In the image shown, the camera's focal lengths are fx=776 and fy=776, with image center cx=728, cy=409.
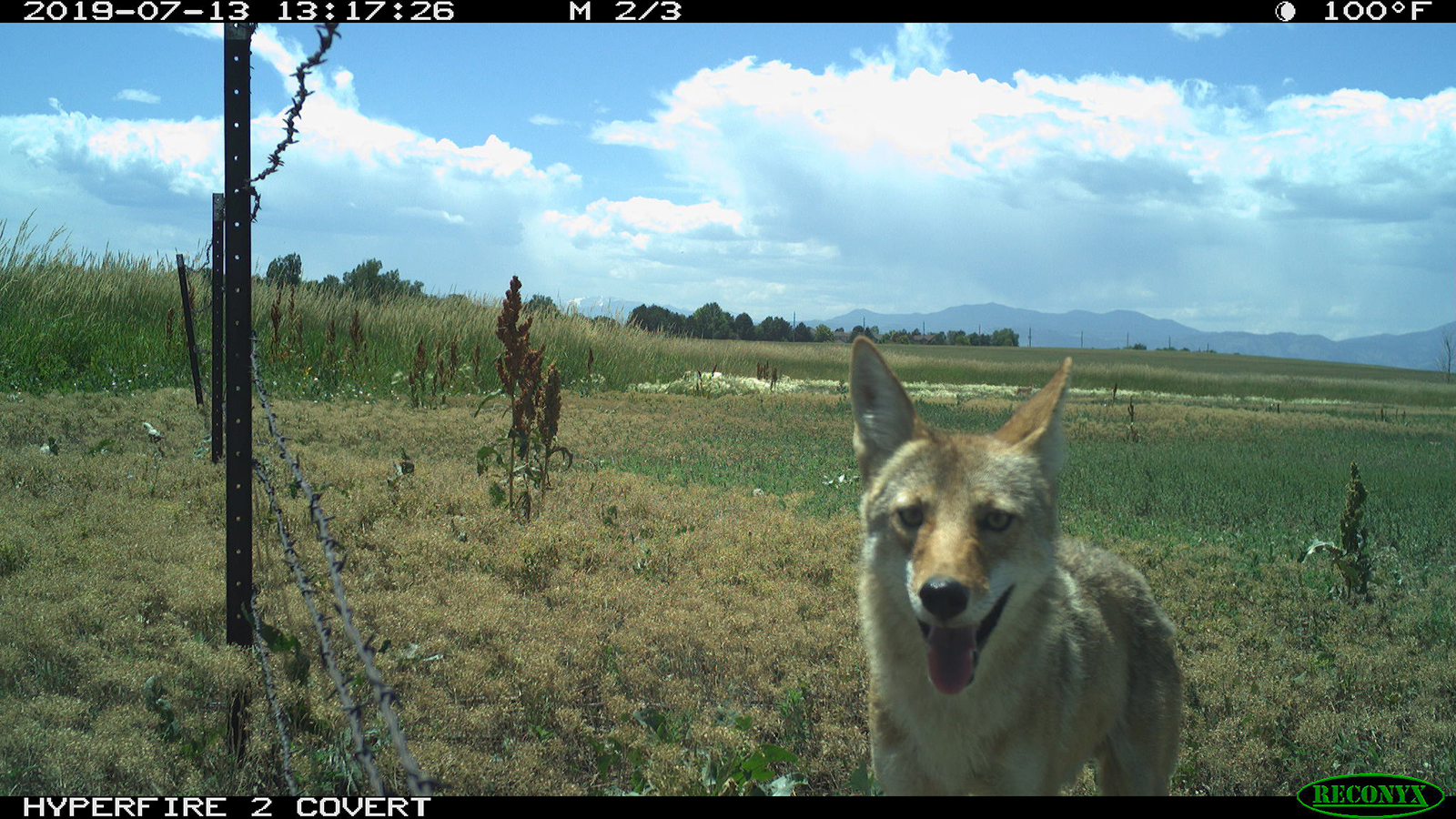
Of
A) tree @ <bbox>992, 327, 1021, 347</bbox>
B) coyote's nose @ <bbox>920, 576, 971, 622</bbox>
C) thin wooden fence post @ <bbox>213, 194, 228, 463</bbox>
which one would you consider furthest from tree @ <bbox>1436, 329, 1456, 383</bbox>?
thin wooden fence post @ <bbox>213, 194, 228, 463</bbox>

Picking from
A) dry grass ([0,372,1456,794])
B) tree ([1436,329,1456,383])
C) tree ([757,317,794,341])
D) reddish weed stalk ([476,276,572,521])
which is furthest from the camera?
tree ([757,317,794,341])

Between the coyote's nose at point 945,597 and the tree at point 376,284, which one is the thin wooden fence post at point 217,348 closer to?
the coyote's nose at point 945,597

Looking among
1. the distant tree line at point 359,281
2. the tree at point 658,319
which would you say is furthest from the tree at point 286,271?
the tree at point 658,319

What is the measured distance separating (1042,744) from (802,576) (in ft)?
12.1

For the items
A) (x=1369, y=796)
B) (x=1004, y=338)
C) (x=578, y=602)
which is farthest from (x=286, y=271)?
(x=1004, y=338)

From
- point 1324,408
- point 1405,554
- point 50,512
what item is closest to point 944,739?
point 50,512

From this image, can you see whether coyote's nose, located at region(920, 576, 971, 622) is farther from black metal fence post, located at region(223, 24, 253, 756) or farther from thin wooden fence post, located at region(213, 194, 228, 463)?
thin wooden fence post, located at region(213, 194, 228, 463)

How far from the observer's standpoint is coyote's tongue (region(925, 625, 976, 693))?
227cm

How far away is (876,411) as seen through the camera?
113 inches

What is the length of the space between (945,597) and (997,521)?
442 millimetres

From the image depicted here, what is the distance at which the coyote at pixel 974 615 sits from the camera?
2361mm

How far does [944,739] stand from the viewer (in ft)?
8.27

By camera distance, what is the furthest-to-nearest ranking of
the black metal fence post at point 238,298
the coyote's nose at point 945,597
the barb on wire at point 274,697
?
the black metal fence post at point 238,298 → the barb on wire at point 274,697 → the coyote's nose at point 945,597

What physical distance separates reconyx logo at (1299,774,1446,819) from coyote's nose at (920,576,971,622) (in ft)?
5.53
